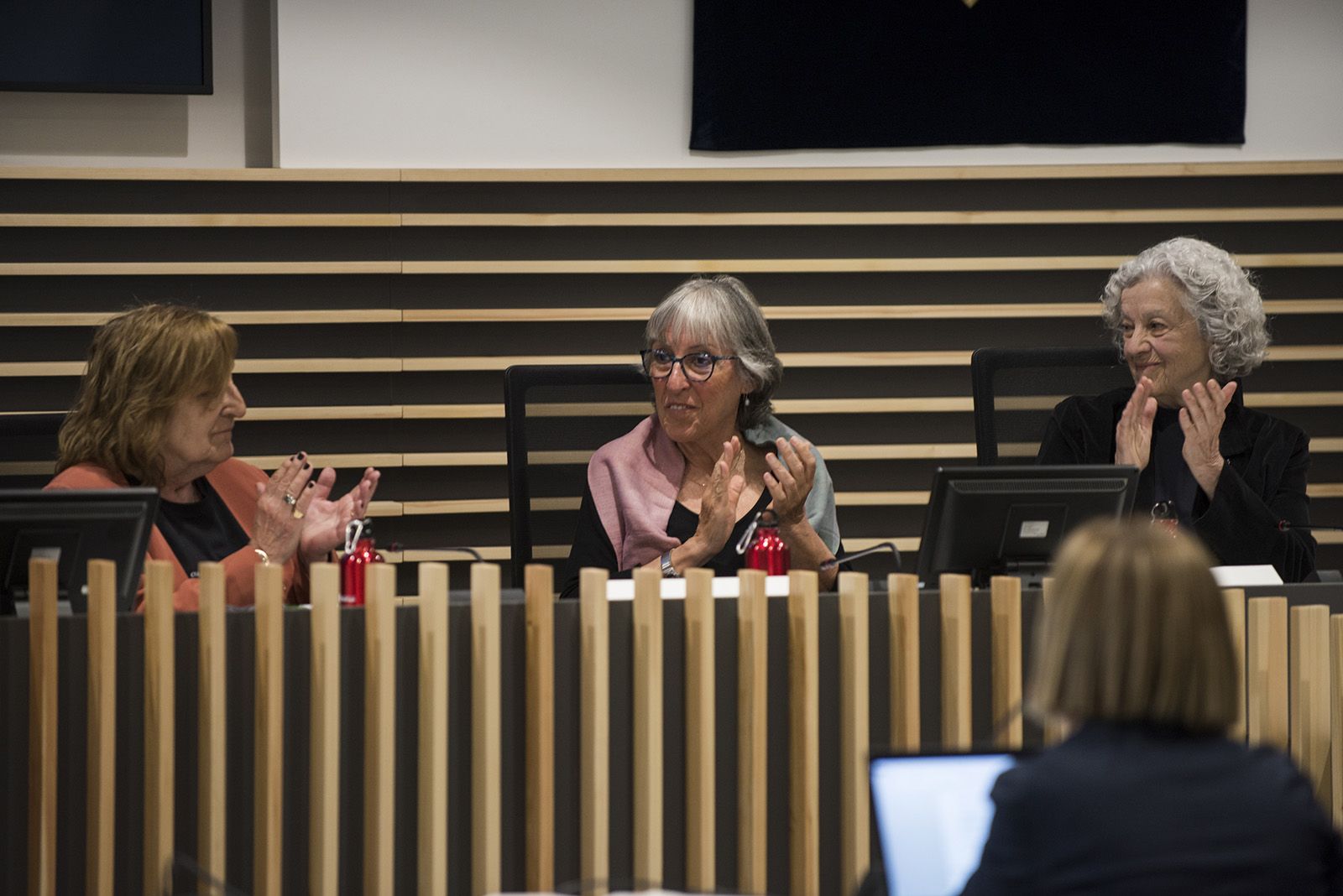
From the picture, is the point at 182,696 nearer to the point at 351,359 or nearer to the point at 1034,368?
the point at 1034,368

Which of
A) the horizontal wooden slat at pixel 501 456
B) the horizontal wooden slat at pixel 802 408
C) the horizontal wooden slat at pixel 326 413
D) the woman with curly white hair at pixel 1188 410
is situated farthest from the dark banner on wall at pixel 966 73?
the woman with curly white hair at pixel 1188 410

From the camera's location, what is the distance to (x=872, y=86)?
5.04 m

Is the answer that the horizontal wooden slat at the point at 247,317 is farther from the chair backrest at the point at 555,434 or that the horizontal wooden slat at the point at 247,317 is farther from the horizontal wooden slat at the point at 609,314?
the chair backrest at the point at 555,434

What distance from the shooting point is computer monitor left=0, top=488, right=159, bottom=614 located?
7.45 ft

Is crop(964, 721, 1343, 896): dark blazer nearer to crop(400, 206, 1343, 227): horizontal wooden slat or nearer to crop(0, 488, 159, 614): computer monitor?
crop(0, 488, 159, 614): computer monitor

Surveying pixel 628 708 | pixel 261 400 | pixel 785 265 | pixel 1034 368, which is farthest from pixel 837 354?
pixel 628 708

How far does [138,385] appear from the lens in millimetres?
2965

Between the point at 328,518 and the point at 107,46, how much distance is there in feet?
8.26

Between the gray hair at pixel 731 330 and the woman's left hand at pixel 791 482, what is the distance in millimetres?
292

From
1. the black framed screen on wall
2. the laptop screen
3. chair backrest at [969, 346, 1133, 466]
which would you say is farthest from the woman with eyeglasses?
the black framed screen on wall

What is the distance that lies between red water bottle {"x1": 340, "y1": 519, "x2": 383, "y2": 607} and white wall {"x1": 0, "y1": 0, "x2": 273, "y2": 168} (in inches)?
109

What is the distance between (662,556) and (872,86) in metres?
2.36

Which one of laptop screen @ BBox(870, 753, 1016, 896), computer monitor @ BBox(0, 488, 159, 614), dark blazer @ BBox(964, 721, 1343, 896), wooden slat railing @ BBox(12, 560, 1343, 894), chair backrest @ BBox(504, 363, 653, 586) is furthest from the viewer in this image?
chair backrest @ BBox(504, 363, 653, 586)

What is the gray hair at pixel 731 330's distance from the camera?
3412 mm
